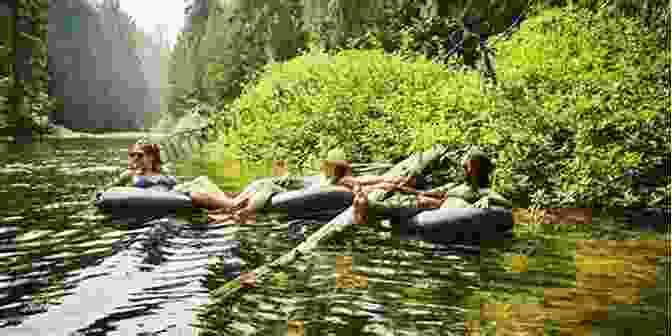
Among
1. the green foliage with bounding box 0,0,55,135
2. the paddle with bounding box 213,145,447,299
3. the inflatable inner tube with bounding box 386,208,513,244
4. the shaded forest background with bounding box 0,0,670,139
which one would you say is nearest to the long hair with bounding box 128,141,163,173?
the paddle with bounding box 213,145,447,299

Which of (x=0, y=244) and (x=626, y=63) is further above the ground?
(x=626, y=63)

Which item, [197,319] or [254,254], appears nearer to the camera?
[197,319]

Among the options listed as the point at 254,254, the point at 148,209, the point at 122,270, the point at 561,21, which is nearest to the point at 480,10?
the point at 561,21

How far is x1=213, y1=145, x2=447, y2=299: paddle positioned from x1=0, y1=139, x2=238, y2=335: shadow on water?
276 millimetres

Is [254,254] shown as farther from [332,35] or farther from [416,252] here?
[332,35]

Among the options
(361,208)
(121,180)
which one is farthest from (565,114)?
(121,180)

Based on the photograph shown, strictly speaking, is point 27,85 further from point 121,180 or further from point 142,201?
point 142,201

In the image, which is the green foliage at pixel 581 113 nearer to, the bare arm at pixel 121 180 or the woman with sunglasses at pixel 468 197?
the woman with sunglasses at pixel 468 197

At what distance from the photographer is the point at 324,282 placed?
7.70 m

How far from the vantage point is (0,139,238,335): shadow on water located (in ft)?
20.3

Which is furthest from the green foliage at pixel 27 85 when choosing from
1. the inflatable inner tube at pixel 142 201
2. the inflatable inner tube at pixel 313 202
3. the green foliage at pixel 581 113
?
the green foliage at pixel 581 113

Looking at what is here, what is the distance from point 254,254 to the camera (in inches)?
364

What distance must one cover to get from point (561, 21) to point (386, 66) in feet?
18.6

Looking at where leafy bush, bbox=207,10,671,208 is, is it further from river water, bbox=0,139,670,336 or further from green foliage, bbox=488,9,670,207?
river water, bbox=0,139,670,336
